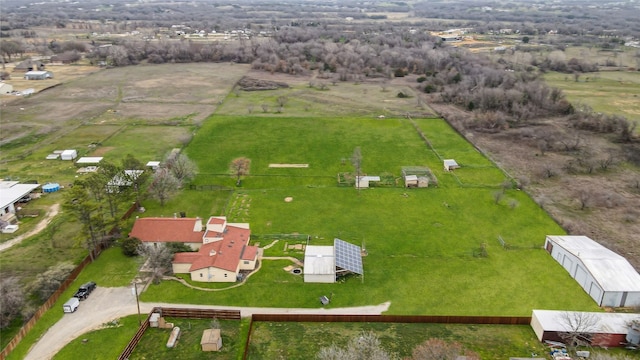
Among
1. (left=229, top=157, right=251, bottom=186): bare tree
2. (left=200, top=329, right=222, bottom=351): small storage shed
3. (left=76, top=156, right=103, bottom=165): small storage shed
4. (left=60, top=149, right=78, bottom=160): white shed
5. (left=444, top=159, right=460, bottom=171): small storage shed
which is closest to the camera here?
(left=200, top=329, right=222, bottom=351): small storage shed

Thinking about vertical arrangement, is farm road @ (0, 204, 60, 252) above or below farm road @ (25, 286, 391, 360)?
above

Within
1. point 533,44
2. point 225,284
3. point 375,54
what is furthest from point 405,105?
point 533,44

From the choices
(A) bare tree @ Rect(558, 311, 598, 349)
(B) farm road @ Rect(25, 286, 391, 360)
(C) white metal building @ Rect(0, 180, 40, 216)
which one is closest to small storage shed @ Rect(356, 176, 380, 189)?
(B) farm road @ Rect(25, 286, 391, 360)

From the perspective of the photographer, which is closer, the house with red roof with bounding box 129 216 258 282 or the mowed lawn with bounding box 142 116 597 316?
the mowed lawn with bounding box 142 116 597 316

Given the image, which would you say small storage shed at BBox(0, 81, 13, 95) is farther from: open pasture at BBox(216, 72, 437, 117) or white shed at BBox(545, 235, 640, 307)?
white shed at BBox(545, 235, 640, 307)

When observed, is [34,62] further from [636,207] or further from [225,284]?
[636,207]

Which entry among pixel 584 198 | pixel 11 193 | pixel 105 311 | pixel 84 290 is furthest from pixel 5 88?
pixel 584 198

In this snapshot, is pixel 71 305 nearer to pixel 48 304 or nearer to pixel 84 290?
pixel 48 304
